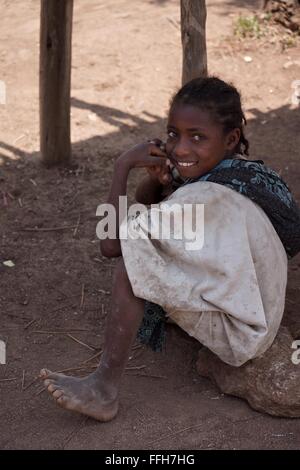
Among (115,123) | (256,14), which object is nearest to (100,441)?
(115,123)

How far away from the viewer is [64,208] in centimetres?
482

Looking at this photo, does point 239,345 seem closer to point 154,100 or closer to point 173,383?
point 173,383

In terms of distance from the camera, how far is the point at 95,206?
484 cm

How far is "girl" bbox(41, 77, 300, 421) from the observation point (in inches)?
116

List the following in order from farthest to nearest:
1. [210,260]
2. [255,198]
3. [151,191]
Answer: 1. [151,191]
2. [255,198]
3. [210,260]

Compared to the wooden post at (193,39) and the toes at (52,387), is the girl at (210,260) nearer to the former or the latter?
the toes at (52,387)

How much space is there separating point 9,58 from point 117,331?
4.26 m

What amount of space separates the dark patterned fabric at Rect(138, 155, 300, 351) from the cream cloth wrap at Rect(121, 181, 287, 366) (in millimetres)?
46

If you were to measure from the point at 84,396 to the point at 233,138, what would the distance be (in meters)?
1.12

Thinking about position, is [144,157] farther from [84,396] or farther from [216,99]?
[84,396]

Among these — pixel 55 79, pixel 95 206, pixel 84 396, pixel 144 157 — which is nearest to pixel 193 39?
pixel 55 79

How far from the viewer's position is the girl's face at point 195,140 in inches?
118

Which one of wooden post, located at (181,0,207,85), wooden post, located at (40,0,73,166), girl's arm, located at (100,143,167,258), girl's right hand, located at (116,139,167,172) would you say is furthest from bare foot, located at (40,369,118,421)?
wooden post, located at (40,0,73,166)

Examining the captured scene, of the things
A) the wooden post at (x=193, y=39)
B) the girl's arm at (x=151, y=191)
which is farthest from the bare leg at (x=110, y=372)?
the wooden post at (x=193, y=39)
